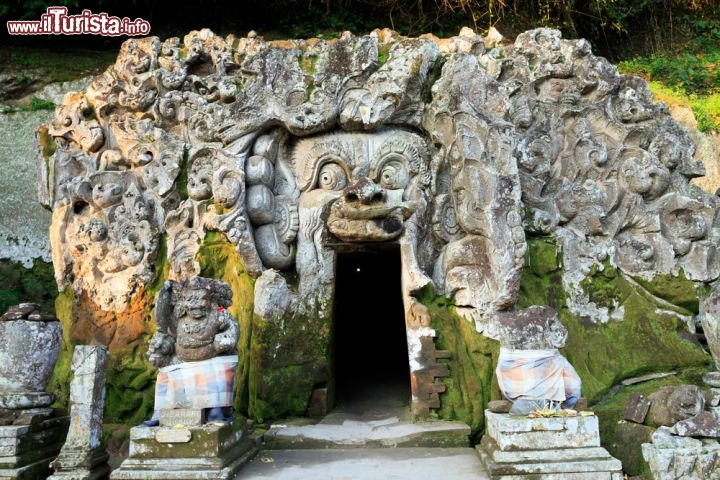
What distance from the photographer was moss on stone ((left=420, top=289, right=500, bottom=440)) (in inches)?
280

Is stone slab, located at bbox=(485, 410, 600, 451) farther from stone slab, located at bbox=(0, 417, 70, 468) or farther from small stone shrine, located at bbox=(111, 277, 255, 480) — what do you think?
stone slab, located at bbox=(0, 417, 70, 468)

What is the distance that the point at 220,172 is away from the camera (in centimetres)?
763

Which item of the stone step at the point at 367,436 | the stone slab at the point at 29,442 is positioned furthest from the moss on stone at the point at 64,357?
the stone step at the point at 367,436

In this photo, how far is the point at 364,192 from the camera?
7.45 meters

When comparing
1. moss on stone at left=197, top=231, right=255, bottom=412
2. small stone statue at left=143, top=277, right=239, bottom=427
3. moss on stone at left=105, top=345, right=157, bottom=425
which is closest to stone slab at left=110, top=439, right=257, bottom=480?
small stone statue at left=143, top=277, right=239, bottom=427

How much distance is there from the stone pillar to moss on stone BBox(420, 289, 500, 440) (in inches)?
144

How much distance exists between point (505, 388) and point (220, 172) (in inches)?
169

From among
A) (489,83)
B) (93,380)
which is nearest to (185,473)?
(93,380)

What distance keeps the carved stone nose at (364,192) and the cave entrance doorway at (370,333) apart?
92 cm

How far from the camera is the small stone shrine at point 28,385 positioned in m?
5.84

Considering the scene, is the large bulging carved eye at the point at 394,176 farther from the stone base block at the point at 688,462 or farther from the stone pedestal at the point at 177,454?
the stone base block at the point at 688,462

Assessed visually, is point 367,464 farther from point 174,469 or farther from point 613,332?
point 613,332

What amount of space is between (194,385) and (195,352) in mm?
283

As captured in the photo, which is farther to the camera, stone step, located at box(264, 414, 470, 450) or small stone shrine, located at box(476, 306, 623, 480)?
stone step, located at box(264, 414, 470, 450)
